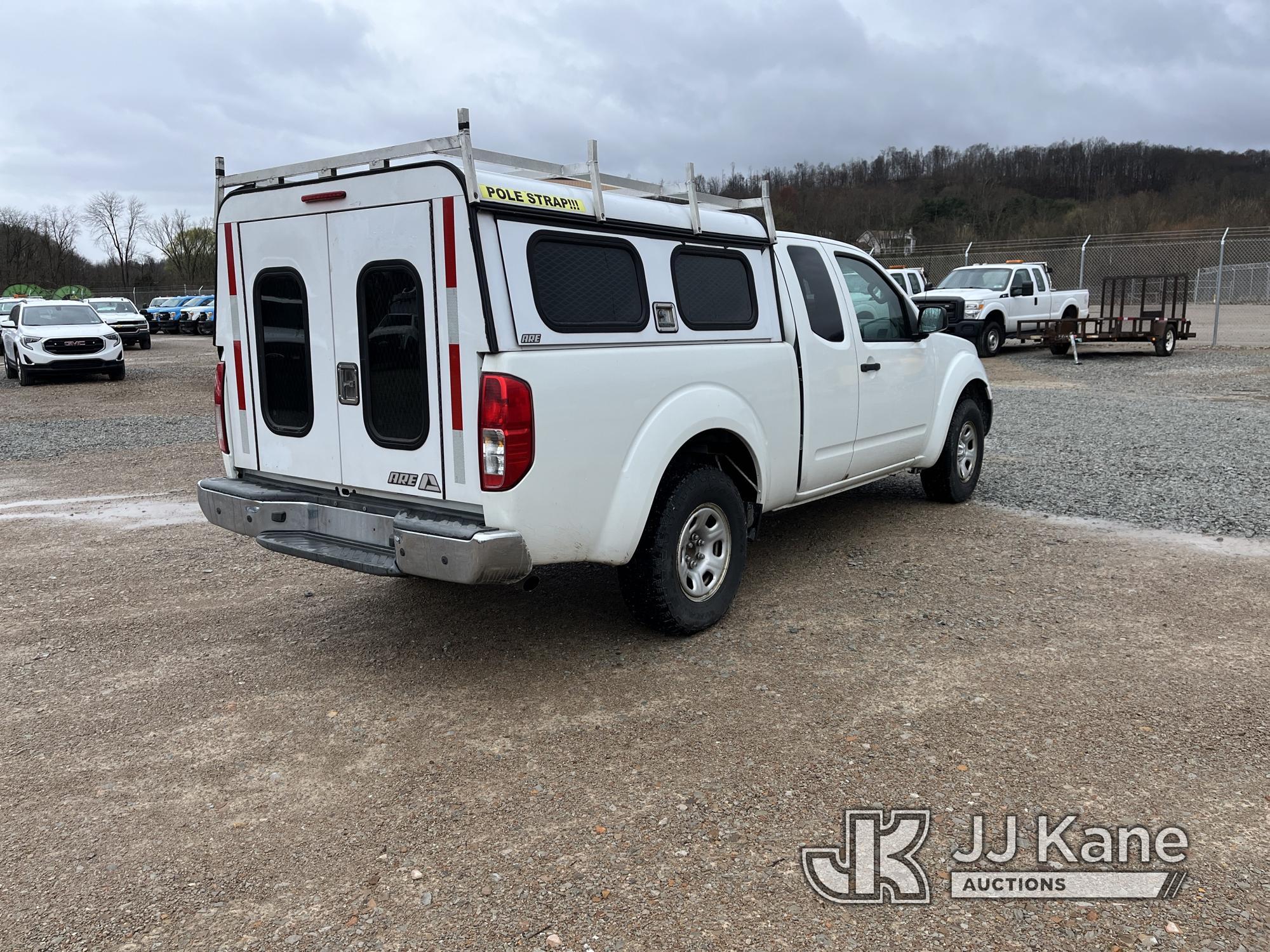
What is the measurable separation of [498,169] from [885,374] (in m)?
3.15

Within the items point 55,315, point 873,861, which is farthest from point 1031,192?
point 873,861

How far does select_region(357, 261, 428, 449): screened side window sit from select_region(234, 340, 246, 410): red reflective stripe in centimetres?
95

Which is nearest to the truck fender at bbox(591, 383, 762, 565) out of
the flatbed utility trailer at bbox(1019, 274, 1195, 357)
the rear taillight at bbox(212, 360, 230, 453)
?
the rear taillight at bbox(212, 360, 230, 453)

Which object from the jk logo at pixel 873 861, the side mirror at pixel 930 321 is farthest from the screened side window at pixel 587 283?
the side mirror at pixel 930 321

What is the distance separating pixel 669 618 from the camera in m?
4.71

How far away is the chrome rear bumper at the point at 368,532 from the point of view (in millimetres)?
3934

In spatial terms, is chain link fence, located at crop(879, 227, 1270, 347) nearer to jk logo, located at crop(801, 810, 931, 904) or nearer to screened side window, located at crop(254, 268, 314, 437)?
screened side window, located at crop(254, 268, 314, 437)

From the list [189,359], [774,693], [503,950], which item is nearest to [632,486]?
[774,693]

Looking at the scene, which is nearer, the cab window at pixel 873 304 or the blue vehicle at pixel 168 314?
the cab window at pixel 873 304

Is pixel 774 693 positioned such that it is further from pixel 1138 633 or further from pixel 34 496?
pixel 34 496

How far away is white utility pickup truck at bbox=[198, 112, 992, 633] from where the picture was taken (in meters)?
4.00

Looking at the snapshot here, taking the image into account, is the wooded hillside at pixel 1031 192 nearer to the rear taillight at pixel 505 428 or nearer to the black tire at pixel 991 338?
the black tire at pixel 991 338

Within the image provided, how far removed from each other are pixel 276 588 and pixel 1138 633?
4.88 m

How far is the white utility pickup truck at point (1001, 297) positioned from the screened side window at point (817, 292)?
642 inches
